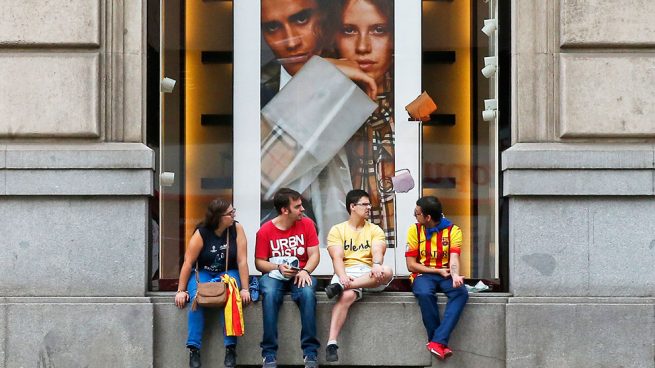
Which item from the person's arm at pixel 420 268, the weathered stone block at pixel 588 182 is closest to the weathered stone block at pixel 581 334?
the person's arm at pixel 420 268

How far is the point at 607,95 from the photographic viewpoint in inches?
414

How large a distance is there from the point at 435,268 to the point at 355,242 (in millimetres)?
783

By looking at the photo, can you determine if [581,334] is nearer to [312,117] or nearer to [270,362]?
[270,362]

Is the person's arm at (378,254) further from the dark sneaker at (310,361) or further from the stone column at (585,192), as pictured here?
the stone column at (585,192)

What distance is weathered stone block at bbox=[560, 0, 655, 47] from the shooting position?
413 inches

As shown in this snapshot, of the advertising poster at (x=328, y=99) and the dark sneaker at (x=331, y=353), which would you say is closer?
the dark sneaker at (x=331, y=353)

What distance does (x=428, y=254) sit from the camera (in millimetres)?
10617

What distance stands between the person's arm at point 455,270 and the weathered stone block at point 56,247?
290 centimetres

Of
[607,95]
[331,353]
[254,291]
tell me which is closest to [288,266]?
[254,291]

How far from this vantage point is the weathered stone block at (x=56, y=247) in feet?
34.3

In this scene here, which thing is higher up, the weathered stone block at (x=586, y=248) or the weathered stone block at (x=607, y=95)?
the weathered stone block at (x=607, y=95)

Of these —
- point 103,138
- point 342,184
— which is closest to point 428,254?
point 342,184

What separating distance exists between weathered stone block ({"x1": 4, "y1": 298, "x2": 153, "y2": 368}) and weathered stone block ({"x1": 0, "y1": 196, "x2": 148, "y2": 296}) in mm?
193

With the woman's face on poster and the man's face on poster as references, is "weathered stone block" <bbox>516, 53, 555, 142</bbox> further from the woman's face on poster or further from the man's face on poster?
the man's face on poster
